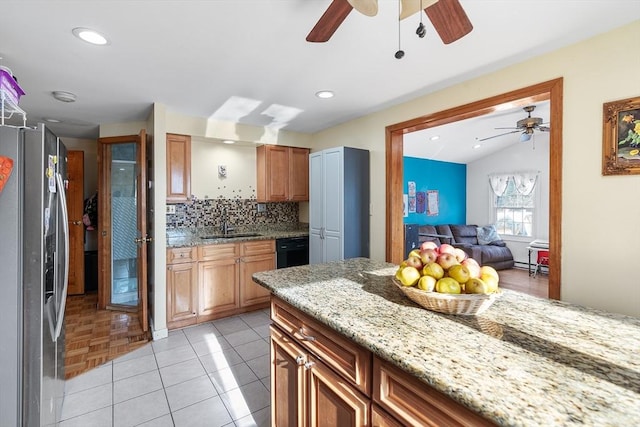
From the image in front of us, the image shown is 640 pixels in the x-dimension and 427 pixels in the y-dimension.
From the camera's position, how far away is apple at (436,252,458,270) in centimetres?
121

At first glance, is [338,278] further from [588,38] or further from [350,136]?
[350,136]

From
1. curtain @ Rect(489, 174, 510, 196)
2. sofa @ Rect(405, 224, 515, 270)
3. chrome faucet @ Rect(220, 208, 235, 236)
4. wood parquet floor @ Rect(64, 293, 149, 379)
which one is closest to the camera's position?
wood parquet floor @ Rect(64, 293, 149, 379)

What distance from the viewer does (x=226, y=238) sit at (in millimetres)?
3705

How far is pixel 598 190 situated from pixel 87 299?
5629 mm

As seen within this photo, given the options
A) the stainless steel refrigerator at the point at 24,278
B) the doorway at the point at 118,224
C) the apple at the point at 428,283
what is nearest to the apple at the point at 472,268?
the apple at the point at 428,283

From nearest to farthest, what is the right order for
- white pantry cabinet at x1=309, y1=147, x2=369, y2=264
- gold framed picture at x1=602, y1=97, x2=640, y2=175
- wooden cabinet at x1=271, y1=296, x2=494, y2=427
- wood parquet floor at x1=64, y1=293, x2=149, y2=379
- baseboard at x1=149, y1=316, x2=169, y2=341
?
wooden cabinet at x1=271, y1=296, x2=494, y2=427 < gold framed picture at x1=602, y1=97, x2=640, y2=175 < wood parquet floor at x1=64, y1=293, x2=149, y2=379 < baseboard at x1=149, y1=316, x2=169, y2=341 < white pantry cabinet at x1=309, y1=147, x2=369, y2=264

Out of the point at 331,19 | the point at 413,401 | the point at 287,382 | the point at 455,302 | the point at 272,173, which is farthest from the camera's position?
the point at 272,173

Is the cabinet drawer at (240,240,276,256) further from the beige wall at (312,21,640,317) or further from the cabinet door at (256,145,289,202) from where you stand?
the beige wall at (312,21,640,317)

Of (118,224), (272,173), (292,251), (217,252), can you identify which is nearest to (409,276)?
(217,252)

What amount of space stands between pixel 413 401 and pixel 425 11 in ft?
4.75

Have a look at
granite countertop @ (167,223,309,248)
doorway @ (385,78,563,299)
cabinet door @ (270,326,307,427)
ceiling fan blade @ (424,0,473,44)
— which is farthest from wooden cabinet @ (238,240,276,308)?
ceiling fan blade @ (424,0,473,44)

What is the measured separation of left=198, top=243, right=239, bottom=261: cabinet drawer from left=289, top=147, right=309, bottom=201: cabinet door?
3.70ft

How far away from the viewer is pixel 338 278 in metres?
1.64

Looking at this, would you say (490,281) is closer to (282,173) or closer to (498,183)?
(282,173)
